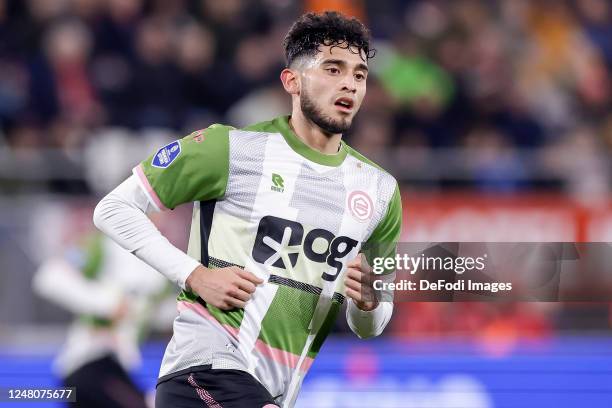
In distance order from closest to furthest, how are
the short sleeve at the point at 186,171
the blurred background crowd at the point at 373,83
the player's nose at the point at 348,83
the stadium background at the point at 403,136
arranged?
the short sleeve at the point at 186,171 < the player's nose at the point at 348,83 < the stadium background at the point at 403,136 < the blurred background crowd at the point at 373,83

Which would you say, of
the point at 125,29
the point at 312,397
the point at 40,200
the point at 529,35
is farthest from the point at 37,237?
the point at 529,35

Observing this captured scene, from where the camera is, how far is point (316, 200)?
4281 mm

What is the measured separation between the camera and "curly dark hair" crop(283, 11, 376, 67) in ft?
14.2

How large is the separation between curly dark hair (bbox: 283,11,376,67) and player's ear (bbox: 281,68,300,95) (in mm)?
55

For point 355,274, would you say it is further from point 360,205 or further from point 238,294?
point 238,294

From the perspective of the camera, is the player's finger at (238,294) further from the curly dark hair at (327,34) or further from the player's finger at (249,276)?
the curly dark hair at (327,34)

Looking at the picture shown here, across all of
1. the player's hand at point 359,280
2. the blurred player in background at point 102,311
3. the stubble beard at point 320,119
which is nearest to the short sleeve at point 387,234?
the player's hand at point 359,280

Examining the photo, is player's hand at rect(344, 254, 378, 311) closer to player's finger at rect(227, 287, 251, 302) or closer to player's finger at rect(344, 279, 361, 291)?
player's finger at rect(344, 279, 361, 291)

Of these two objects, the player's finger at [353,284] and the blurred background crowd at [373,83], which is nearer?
the player's finger at [353,284]

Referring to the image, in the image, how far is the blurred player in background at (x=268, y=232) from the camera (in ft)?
13.4

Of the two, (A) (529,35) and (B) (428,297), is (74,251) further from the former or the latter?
(A) (529,35)

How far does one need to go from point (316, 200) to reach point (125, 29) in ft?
22.0

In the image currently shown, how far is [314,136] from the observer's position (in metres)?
4.38

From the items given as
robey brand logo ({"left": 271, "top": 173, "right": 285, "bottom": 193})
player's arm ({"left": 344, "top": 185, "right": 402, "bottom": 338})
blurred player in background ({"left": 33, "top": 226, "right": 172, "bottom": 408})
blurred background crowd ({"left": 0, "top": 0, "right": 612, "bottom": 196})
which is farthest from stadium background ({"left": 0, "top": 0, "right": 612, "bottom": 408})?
robey brand logo ({"left": 271, "top": 173, "right": 285, "bottom": 193})
